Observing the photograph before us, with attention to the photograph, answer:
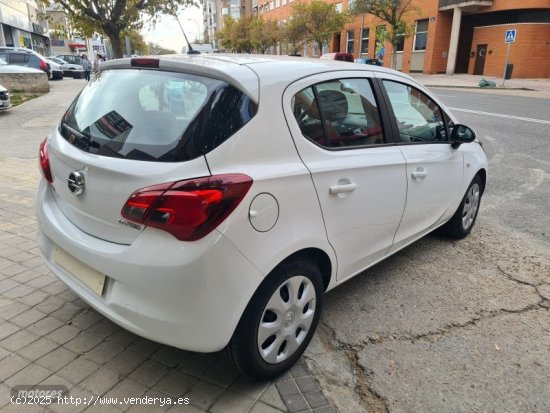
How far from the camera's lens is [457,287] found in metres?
3.66

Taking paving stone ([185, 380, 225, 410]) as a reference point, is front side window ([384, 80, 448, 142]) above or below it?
above

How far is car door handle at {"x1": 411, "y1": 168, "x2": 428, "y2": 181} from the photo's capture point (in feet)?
11.1

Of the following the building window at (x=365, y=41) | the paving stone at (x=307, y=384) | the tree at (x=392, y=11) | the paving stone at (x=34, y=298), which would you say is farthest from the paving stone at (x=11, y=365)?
the building window at (x=365, y=41)

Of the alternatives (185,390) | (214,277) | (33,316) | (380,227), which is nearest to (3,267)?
(33,316)

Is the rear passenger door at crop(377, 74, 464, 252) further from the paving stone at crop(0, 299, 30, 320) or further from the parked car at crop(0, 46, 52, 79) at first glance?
the parked car at crop(0, 46, 52, 79)

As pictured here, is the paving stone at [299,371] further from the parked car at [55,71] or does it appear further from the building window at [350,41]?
the building window at [350,41]

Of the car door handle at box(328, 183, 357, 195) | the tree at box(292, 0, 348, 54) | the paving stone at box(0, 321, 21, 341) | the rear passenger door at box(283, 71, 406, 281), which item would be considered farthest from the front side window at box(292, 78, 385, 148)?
the tree at box(292, 0, 348, 54)

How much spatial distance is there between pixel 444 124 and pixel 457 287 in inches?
54.7

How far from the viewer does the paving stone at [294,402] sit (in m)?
2.33

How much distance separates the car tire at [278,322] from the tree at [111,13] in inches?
407

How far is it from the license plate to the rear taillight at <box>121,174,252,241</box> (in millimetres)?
481

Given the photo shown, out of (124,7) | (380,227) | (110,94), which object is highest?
(124,7)

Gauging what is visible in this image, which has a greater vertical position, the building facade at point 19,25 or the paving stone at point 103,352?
the building facade at point 19,25

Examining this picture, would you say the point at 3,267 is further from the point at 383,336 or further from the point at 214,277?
the point at 383,336
